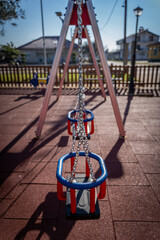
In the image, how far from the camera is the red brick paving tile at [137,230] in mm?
1638

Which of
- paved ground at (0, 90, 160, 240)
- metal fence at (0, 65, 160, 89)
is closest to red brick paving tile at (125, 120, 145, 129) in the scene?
paved ground at (0, 90, 160, 240)

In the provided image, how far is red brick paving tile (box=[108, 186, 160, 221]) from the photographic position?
1859 mm

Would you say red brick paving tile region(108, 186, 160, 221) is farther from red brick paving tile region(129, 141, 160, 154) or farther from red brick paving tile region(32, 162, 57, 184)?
red brick paving tile region(129, 141, 160, 154)

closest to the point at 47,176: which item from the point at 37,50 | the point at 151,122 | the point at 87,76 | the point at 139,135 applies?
the point at 139,135

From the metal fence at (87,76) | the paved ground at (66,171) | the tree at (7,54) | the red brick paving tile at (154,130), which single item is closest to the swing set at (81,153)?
the paved ground at (66,171)

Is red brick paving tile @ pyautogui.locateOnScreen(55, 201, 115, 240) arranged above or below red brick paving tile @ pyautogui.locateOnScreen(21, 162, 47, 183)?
below

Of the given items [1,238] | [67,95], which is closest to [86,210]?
[1,238]

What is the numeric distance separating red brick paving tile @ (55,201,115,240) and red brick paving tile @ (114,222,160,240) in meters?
0.09

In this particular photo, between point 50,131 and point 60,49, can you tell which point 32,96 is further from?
point 60,49

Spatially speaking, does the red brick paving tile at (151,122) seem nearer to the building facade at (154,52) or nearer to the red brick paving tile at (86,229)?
the red brick paving tile at (86,229)

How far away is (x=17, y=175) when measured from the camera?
255 cm

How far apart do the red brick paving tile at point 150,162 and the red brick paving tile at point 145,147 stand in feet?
0.47

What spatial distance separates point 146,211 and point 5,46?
24436mm

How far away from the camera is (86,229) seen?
→ 1.72 metres
